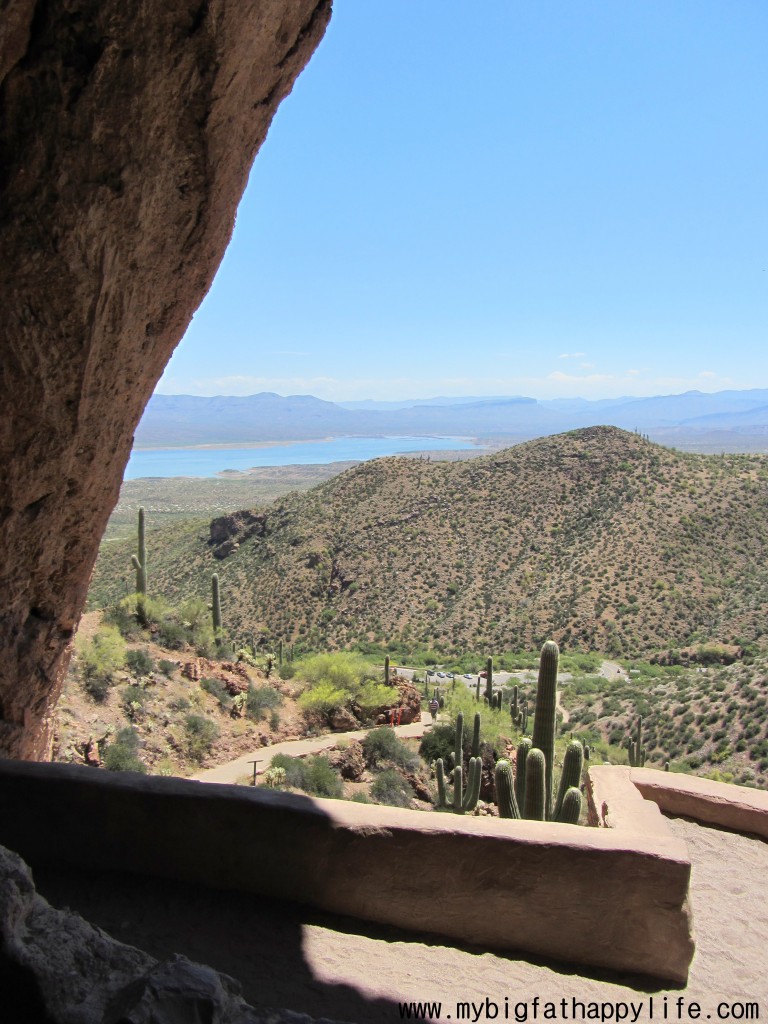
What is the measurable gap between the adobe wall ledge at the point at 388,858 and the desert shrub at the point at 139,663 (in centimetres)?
1480

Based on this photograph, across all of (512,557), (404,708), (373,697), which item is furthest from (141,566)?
(512,557)

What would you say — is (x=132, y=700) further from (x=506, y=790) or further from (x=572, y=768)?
(x=572, y=768)

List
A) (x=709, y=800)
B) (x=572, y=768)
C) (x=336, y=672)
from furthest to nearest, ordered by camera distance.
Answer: (x=336, y=672) → (x=572, y=768) → (x=709, y=800)

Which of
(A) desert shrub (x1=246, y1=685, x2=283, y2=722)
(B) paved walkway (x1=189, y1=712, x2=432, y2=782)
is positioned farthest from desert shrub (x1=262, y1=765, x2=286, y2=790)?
(A) desert shrub (x1=246, y1=685, x2=283, y2=722)

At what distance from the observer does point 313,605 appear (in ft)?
159

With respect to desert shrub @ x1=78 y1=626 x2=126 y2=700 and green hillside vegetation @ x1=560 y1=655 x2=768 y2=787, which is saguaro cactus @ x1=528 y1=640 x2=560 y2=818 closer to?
desert shrub @ x1=78 y1=626 x2=126 y2=700

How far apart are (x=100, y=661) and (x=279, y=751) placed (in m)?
4.89

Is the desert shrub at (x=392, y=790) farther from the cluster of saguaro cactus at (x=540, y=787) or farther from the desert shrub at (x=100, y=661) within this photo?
the cluster of saguaro cactus at (x=540, y=787)

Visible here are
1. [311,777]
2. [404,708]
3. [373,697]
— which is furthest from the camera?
[404,708]

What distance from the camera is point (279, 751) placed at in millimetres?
18984

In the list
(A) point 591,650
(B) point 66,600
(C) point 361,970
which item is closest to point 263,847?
(C) point 361,970

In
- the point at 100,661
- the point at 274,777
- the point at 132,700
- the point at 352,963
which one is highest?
the point at 352,963

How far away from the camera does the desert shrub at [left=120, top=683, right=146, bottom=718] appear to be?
16.9 meters

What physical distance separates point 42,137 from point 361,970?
16.1 ft
